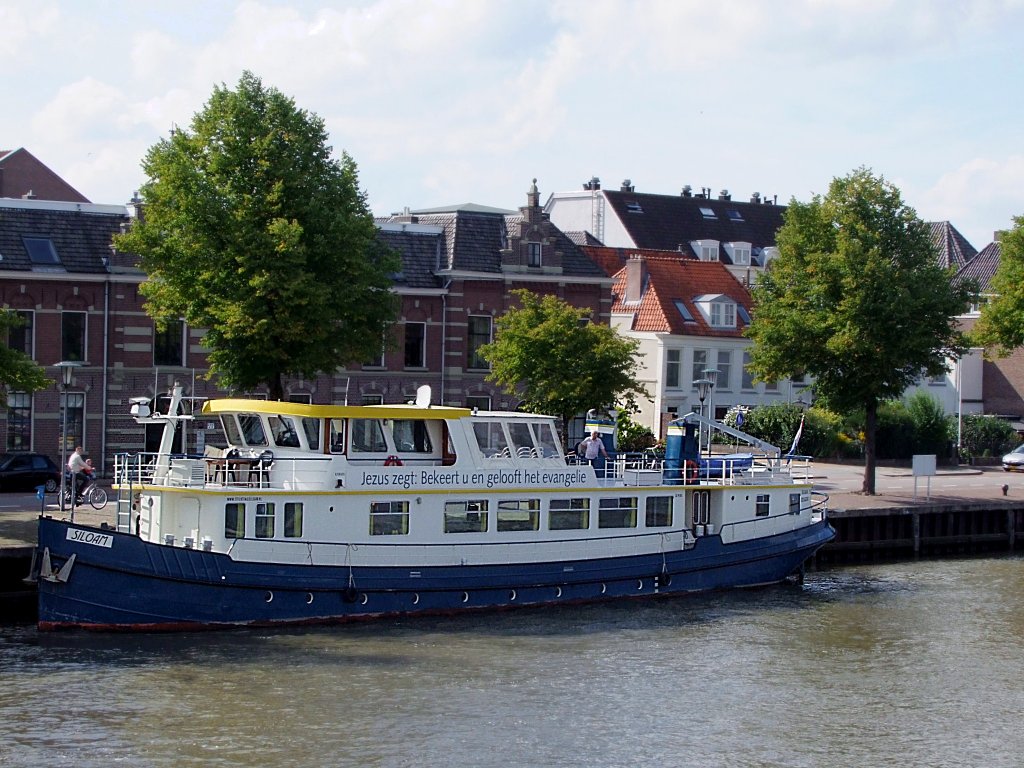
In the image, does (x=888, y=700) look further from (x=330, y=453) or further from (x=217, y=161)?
(x=217, y=161)

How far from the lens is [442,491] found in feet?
99.7

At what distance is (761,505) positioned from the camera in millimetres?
35344

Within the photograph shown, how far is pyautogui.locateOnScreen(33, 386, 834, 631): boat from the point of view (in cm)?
2786

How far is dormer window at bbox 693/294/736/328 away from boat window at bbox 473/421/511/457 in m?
30.7

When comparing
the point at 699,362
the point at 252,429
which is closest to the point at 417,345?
the point at 699,362

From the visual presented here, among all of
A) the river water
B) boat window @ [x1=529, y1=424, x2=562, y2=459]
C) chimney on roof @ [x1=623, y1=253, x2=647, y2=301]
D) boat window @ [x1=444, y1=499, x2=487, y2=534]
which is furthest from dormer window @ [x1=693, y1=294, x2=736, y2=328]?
boat window @ [x1=444, y1=499, x2=487, y2=534]

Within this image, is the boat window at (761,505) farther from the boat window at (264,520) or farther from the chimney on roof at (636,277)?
the chimney on roof at (636,277)

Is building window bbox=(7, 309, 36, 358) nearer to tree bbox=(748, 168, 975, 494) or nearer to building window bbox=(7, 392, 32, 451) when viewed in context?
building window bbox=(7, 392, 32, 451)

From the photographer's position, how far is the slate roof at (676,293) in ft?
197

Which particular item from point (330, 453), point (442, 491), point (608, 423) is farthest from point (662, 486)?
point (330, 453)

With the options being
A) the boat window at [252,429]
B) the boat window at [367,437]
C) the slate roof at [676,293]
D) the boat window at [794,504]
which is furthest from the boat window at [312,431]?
the slate roof at [676,293]

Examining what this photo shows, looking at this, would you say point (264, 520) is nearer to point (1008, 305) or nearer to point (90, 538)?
point (90, 538)

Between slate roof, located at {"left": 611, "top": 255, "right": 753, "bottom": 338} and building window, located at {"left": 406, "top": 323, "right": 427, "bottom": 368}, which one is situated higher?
slate roof, located at {"left": 611, "top": 255, "right": 753, "bottom": 338}

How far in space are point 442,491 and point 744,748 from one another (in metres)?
10.3
